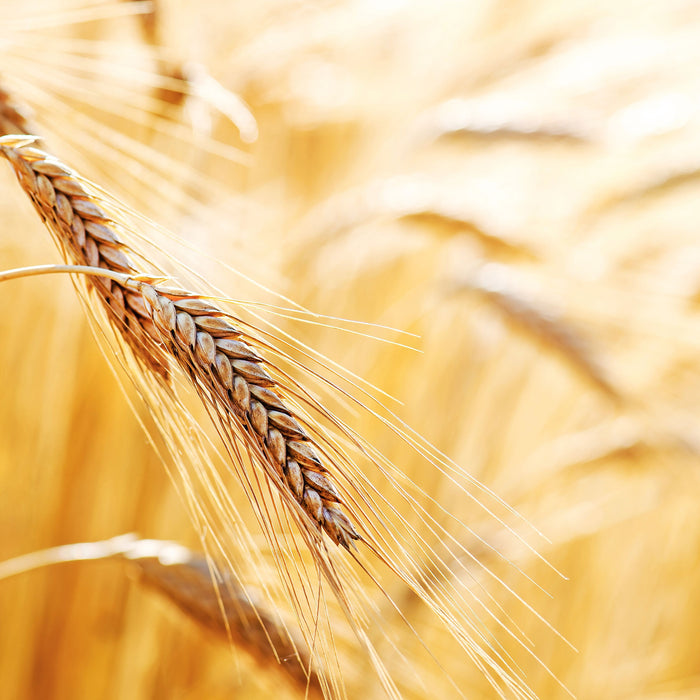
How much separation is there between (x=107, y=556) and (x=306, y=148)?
0.89 meters

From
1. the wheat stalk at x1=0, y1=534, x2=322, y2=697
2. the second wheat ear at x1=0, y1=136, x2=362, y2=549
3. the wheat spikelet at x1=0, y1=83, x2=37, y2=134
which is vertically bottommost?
the wheat stalk at x1=0, y1=534, x2=322, y2=697

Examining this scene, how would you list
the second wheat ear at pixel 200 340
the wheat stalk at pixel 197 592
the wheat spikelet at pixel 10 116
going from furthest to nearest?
1. the wheat stalk at pixel 197 592
2. the wheat spikelet at pixel 10 116
3. the second wheat ear at pixel 200 340

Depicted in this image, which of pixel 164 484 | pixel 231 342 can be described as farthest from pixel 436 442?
pixel 231 342

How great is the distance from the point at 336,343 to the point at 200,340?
0.73 metres

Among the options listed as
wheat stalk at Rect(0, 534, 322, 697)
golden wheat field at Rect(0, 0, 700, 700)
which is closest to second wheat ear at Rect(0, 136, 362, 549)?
golden wheat field at Rect(0, 0, 700, 700)

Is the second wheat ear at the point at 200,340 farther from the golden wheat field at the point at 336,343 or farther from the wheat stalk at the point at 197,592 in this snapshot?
the wheat stalk at the point at 197,592

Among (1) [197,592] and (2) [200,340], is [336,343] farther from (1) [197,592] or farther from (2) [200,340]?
(2) [200,340]

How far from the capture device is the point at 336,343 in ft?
3.51

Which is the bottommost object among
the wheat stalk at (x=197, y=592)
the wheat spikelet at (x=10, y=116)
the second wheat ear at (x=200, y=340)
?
the wheat stalk at (x=197, y=592)

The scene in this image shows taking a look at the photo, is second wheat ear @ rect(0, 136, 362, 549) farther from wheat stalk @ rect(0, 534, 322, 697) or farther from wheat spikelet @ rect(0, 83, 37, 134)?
wheat stalk @ rect(0, 534, 322, 697)

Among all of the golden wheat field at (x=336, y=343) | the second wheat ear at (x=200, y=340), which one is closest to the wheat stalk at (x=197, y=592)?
the golden wheat field at (x=336, y=343)

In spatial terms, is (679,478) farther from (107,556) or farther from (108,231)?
(108,231)

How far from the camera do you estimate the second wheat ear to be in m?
0.34

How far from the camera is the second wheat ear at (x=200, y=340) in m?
0.34
